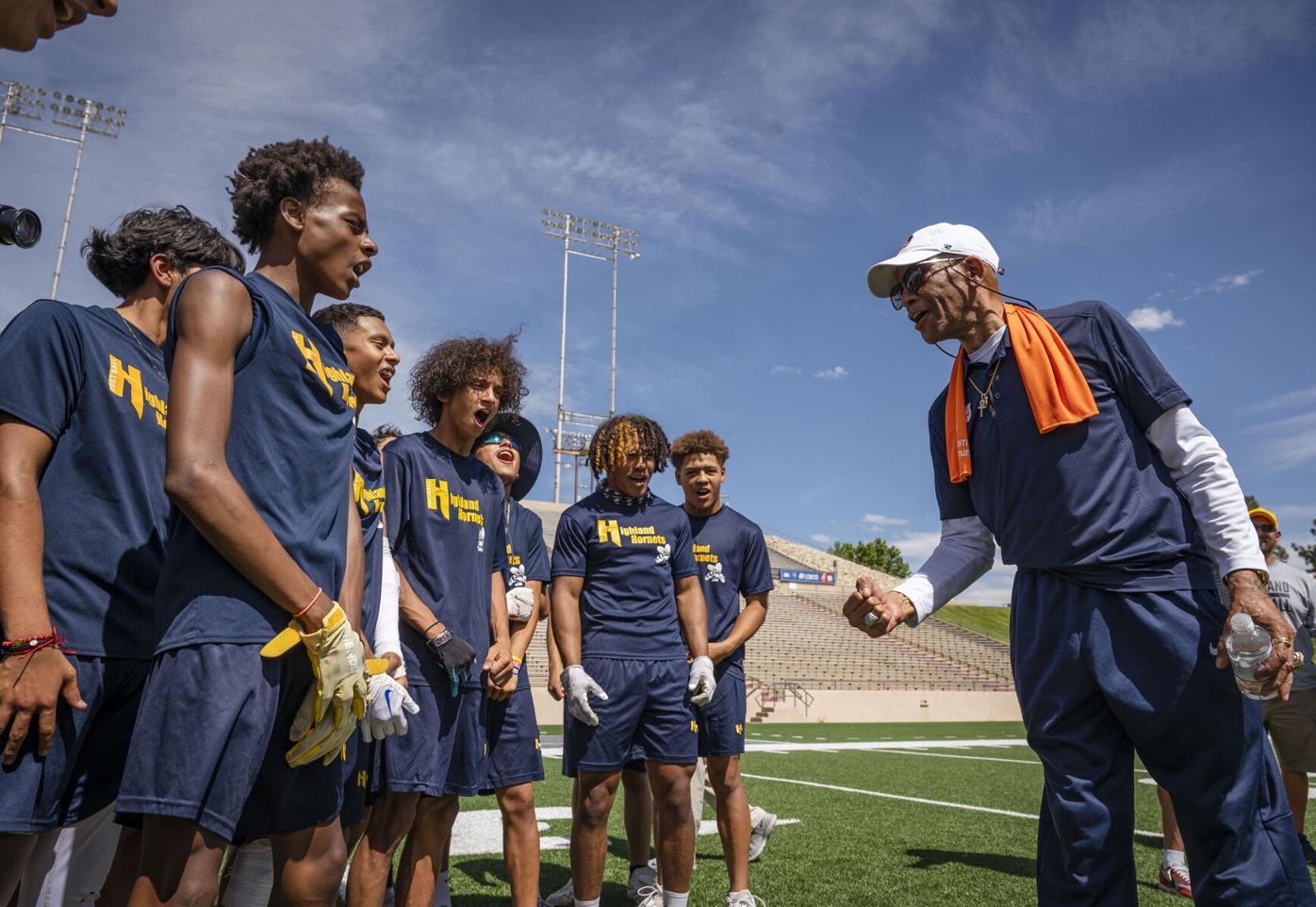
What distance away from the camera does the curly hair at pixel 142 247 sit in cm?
262

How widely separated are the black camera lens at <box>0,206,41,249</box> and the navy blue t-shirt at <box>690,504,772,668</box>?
3540mm

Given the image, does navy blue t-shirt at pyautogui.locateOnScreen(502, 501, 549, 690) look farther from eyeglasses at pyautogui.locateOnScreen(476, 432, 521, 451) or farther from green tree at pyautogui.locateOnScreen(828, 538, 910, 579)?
green tree at pyautogui.locateOnScreen(828, 538, 910, 579)

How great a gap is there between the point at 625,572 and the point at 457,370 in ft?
4.18

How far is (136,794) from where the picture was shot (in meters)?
1.67

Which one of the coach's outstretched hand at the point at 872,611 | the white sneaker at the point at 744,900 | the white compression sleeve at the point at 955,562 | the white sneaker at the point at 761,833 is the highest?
the white compression sleeve at the point at 955,562

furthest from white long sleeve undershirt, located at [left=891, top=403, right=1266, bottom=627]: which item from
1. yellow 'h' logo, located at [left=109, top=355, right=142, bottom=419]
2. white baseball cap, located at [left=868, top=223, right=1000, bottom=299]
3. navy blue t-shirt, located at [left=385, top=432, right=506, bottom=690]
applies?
yellow 'h' logo, located at [left=109, top=355, right=142, bottom=419]

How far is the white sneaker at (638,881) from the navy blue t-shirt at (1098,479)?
2.75 meters

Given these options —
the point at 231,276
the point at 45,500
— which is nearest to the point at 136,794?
the point at 45,500

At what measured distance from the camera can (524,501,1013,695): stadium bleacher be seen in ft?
103

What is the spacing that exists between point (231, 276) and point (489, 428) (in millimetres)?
3027

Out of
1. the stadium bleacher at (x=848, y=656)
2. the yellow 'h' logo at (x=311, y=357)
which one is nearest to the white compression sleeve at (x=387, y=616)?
the yellow 'h' logo at (x=311, y=357)

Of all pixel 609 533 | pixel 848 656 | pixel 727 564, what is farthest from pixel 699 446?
pixel 848 656

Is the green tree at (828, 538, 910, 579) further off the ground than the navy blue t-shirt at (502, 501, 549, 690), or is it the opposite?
the green tree at (828, 538, 910, 579)

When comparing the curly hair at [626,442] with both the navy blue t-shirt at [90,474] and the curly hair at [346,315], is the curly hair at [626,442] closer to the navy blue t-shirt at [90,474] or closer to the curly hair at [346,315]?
the curly hair at [346,315]
